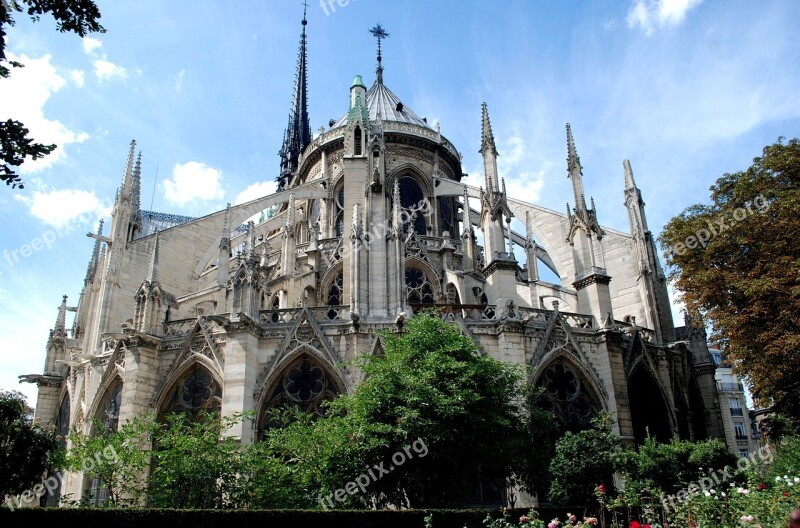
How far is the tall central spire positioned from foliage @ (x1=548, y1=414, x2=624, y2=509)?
52884 millimetres

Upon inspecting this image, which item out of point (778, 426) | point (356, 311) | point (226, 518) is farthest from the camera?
point (778, 426)

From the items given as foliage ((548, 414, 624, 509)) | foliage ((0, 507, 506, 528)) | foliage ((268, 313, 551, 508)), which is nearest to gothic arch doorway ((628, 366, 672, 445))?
foliage ((548, 414, 624, 509))

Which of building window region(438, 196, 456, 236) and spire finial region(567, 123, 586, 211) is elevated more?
building window region(438, 196, 456, 236)

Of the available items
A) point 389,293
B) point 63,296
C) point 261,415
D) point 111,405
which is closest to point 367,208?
point 389,293

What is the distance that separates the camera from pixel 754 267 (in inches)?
759

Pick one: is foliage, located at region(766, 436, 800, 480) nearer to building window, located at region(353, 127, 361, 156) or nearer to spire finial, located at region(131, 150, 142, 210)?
building window, located at region(353, 127, 361, 156)

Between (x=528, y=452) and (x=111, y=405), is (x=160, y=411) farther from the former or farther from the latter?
(x=528, y=452)

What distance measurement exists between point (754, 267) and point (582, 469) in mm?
8129

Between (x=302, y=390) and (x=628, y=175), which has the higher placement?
(x=628, y=175)

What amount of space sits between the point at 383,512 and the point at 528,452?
558 cm

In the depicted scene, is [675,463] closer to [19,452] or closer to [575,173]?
[575,173]

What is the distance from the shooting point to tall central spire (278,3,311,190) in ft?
224

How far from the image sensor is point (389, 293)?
68.7 feet

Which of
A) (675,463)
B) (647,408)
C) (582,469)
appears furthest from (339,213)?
(675,463)
